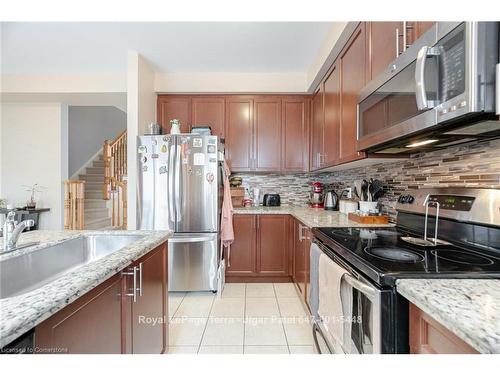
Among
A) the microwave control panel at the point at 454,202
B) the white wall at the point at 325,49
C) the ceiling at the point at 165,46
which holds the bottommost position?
the microwave control panel at the point at 454,202

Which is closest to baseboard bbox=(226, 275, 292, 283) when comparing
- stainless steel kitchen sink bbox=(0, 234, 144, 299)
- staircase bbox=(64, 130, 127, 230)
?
stainless steel kitchen sink bbox=(0, 234, 144, 299)

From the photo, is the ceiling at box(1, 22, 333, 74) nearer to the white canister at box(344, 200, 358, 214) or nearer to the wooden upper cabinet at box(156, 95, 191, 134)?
the wooden upper cabinet at box(156, 95, 191, 134)

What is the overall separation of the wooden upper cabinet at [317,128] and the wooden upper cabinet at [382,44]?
3.69 feet

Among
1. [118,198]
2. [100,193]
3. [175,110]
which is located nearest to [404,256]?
[175,110]

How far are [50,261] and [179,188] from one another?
1389 millimetres

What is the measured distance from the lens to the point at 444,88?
887 millimetres

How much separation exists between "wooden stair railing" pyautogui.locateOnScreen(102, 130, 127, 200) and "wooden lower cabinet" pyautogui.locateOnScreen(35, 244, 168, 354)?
3569 millimetres

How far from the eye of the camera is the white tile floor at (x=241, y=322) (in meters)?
1.78

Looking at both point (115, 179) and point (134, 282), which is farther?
point (115, 179)

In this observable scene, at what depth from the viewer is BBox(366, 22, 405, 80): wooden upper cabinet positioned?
1.24m

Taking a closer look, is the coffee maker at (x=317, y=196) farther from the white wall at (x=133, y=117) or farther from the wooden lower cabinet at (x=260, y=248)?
the white wall at (x=133, y=117)

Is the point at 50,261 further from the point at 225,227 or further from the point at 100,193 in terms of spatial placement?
the point at 100,193

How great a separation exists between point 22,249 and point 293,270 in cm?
235

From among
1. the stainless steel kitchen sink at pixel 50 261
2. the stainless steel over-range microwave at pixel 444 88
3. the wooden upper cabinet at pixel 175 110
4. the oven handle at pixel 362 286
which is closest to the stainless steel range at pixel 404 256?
the oven handle at pixel 362 286
